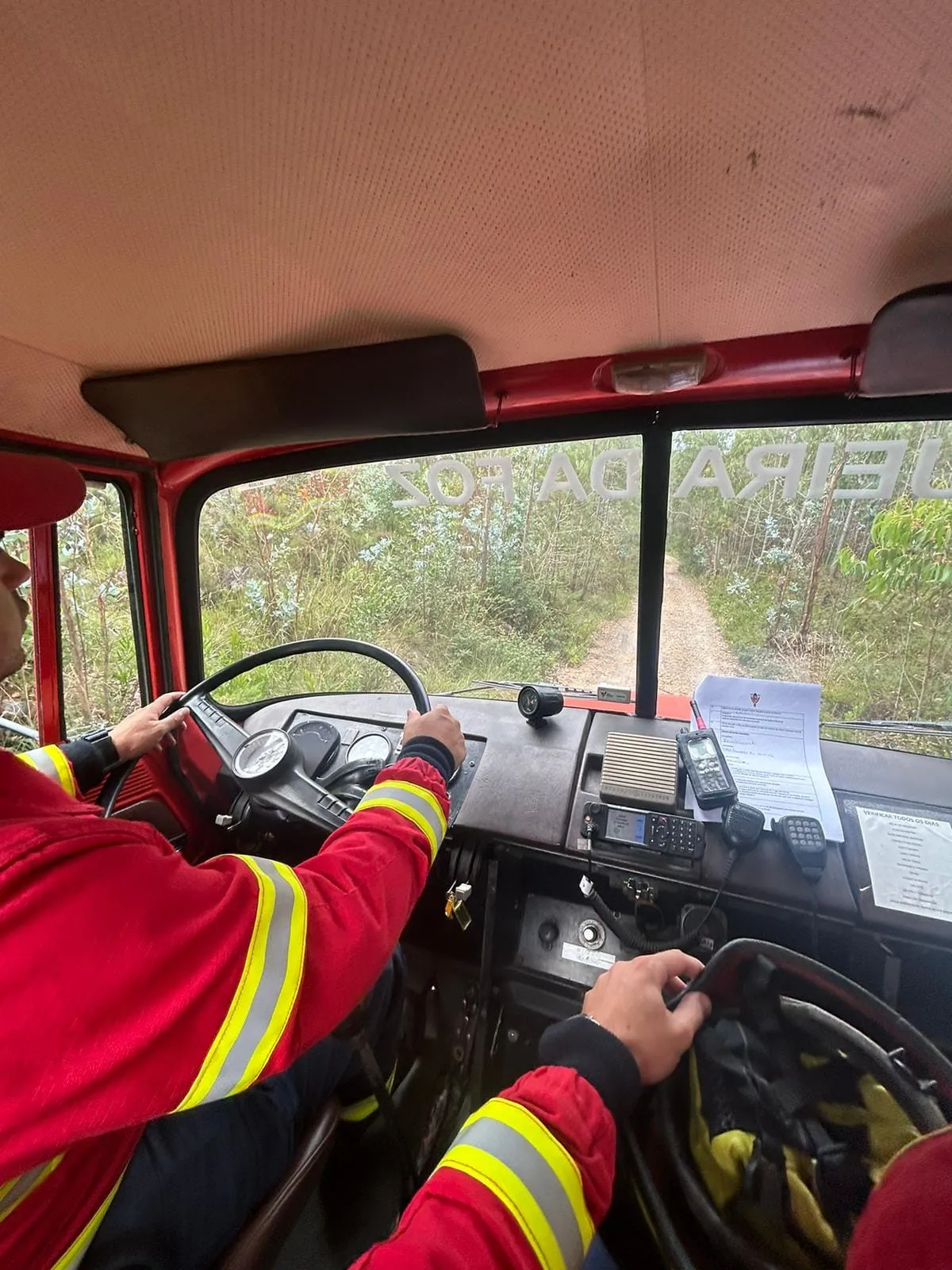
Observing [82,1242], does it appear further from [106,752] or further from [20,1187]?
[106,752]

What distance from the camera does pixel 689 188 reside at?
2.10ft

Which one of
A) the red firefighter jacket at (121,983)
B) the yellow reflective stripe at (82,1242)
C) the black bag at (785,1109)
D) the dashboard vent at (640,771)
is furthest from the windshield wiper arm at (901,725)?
the yellow reflective stripe at (82,1242)

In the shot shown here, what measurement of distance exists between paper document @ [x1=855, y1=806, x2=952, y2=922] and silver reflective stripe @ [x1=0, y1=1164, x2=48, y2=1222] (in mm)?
1459

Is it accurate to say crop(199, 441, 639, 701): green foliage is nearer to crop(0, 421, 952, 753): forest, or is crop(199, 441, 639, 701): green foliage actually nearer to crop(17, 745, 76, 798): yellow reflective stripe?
crop(0, 421, 952, 753): forest

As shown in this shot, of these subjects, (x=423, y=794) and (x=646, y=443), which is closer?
(x=423, y=794)

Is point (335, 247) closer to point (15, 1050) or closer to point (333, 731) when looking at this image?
point (15, 1050)

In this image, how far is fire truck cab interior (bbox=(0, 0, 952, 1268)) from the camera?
0.50 metres

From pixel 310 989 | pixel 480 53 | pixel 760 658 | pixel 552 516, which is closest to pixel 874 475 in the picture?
pixel 760 658

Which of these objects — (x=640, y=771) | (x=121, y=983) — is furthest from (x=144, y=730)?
(x=640, y=771)

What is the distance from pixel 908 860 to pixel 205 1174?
4.79ft

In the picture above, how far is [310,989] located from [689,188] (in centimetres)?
114

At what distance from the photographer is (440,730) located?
4.24 ft

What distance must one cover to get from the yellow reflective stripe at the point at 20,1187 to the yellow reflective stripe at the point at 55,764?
3.03 feet

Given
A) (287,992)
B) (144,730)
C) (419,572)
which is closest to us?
(287,992)
